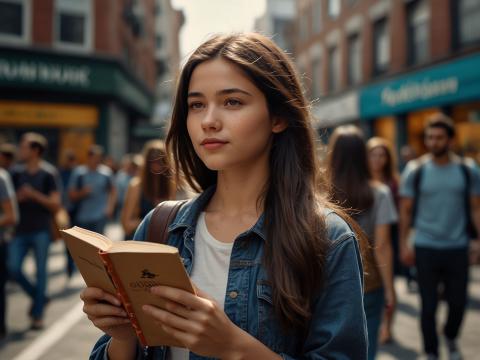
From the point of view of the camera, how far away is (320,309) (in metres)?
1.57

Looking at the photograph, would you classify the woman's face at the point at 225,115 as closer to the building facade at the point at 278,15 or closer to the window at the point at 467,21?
the window at the point at 467,21

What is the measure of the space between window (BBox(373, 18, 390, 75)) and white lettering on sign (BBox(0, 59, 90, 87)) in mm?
10478

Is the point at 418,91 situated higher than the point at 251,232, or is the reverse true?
the point at 418,91

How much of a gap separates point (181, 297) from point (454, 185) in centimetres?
412

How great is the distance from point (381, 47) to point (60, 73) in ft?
37.6

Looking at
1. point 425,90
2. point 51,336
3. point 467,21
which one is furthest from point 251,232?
point 425,90

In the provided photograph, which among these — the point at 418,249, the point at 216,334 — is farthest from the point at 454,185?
the point at 216,334

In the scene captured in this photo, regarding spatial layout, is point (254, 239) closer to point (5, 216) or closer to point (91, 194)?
point (5, 216)

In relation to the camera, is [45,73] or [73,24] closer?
[45,73]

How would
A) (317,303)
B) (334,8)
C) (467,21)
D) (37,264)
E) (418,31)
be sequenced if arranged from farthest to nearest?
(334,8)
(418,31)
(467,21)
(37,264)
(317,303)

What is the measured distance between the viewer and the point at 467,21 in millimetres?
13383

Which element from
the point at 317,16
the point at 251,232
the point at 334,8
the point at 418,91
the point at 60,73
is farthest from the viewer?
the point at 317,16

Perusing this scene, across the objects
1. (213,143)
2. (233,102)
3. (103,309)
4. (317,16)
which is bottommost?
(103,309)

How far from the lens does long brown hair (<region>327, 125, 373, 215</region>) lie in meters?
3.88
